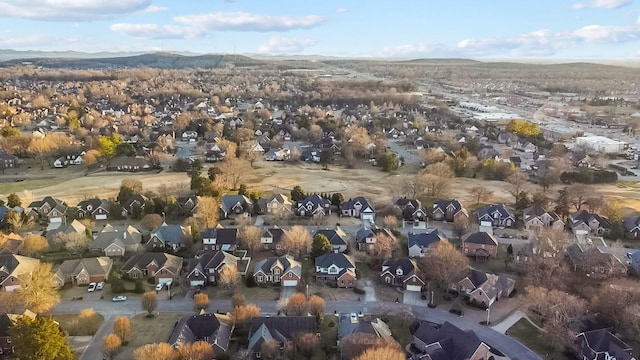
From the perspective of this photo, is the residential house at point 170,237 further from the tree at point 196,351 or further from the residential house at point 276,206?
A: the tree at point 196,351

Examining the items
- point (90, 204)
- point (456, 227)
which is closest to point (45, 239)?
point (90, 204)

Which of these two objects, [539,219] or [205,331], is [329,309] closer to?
[205,331]

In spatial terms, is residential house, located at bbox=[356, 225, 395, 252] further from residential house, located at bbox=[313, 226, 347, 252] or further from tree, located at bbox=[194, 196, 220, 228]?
tree, located at bbox=[194, 196, 220, 228]

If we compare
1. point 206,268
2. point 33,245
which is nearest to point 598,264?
point 206,268

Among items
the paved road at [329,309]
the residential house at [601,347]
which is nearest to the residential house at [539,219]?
the paved road at [329,309]

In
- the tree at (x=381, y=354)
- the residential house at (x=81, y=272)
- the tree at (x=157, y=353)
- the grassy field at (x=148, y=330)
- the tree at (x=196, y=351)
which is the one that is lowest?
the grassy field at (x=148, y=330)

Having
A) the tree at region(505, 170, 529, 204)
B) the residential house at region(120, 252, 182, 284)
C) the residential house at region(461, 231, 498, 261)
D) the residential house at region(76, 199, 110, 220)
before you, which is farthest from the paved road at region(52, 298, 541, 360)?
the tree at region(505, 170, 529, 204)

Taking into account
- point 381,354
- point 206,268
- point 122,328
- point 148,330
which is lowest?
point 148,330
